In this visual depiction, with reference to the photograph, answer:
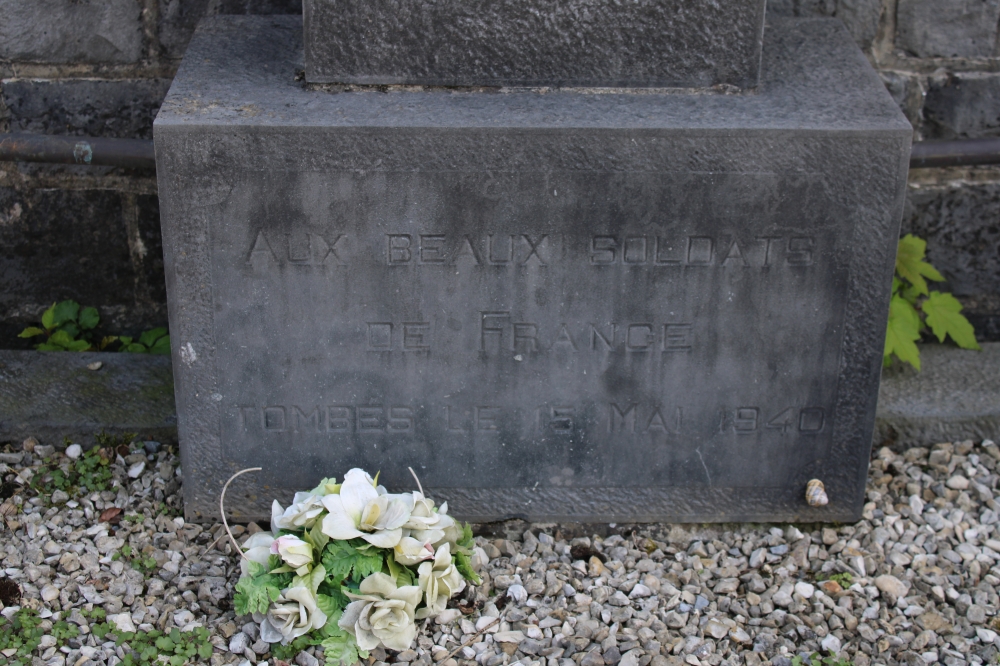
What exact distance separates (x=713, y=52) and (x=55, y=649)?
172cm

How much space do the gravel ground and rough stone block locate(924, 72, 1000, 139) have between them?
38.8 inches

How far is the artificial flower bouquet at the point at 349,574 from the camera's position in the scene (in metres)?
1.86

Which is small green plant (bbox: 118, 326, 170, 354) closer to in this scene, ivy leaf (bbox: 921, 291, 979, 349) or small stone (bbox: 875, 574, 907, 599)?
→ small stone (bbox: 875, 574, 907, 599)

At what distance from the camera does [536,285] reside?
208 centimetres

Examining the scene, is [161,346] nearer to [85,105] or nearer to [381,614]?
[85,105]

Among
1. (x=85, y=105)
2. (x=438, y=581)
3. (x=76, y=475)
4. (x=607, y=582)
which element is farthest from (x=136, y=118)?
(x=607, y=582)

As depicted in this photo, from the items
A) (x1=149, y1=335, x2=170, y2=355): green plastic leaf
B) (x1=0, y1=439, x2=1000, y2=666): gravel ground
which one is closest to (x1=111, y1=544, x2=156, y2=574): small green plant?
(x1=0, y1=439, x2=1000, y2=666): gravel ground

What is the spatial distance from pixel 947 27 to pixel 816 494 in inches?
53.0

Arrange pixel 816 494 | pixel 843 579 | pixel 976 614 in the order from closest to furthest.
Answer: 1. pixel 976 614
2. pixel 843 579
3. pixel 816 494

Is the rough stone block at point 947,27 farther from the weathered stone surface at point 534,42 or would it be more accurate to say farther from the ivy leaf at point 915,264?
the weathered stone surface at point 534,42

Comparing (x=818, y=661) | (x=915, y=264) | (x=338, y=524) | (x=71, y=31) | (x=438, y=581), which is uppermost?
(x=71, y=31)

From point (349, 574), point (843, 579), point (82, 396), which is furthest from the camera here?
point (82, 396)

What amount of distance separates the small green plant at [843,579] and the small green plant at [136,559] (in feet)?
4.63

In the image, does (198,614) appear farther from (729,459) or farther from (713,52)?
(713,52)
